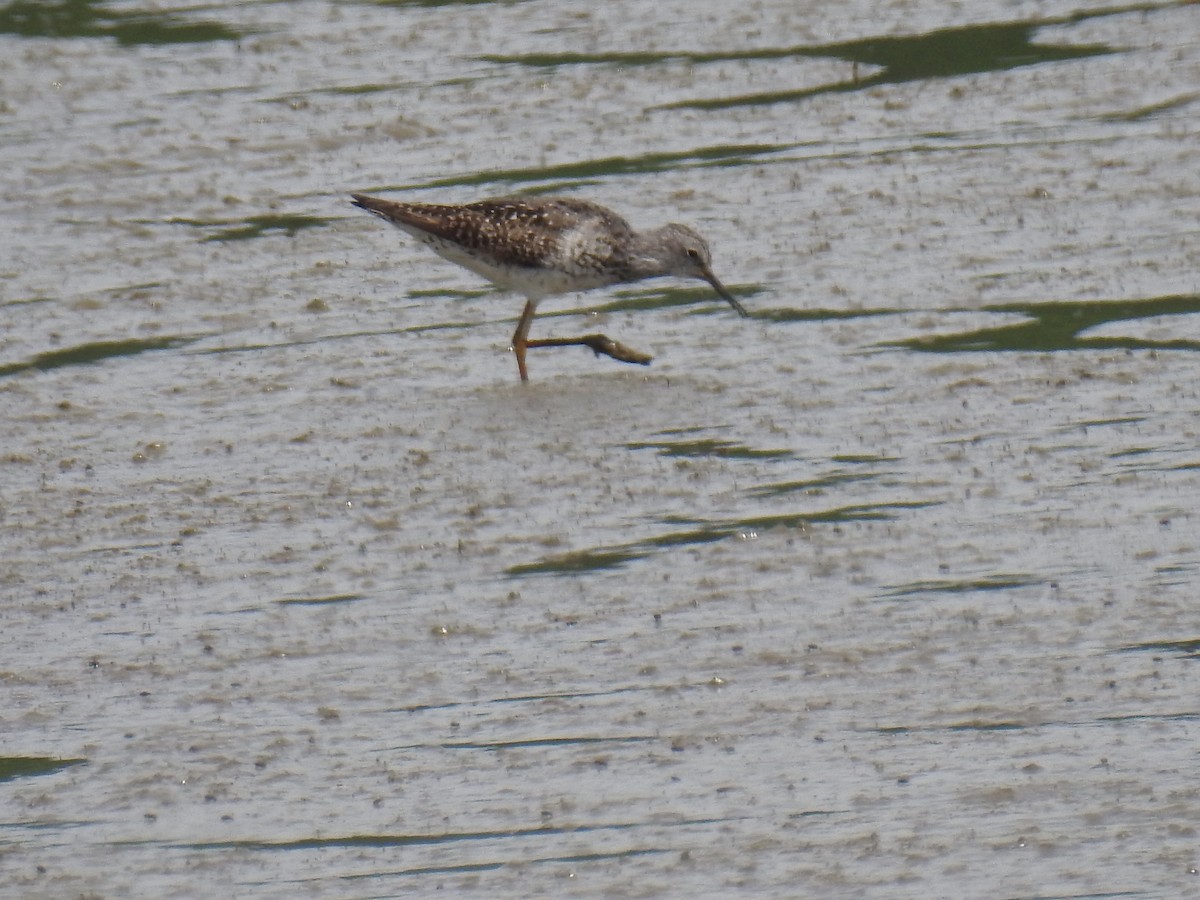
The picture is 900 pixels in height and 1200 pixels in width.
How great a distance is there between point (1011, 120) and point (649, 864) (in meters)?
7.52

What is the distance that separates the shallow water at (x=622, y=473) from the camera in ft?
19.5

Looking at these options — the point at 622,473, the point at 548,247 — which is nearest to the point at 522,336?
the point at 548,247

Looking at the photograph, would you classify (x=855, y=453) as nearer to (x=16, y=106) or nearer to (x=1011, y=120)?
(x=1011, y=120)

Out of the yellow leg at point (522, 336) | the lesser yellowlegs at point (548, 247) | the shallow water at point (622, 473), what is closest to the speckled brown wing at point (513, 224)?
the lesser yellowlegs at point (548, 247)

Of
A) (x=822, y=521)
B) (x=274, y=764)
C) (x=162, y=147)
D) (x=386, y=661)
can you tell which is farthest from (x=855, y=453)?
(x=162, y=147)

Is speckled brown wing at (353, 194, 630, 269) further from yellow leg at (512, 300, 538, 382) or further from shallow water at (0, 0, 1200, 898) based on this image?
shallow water at (0, 0, 1200, 898)

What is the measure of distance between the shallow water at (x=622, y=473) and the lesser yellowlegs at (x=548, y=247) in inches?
11.1

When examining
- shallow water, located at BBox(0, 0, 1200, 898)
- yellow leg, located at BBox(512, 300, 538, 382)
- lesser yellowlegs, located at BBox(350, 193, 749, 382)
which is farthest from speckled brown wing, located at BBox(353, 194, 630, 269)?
shallow water, located at BBox(0, 0, 1200, 898)

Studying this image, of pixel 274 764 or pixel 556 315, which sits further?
pixel 556 315

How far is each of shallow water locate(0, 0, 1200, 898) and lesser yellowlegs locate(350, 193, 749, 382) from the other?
281 millimetres

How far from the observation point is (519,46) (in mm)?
14391

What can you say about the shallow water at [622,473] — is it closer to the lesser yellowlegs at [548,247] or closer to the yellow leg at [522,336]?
the yellow leg at [522,336]

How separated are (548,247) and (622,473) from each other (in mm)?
1833

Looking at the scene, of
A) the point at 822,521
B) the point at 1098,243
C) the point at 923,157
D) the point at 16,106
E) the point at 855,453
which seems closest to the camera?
the point at 822,521
